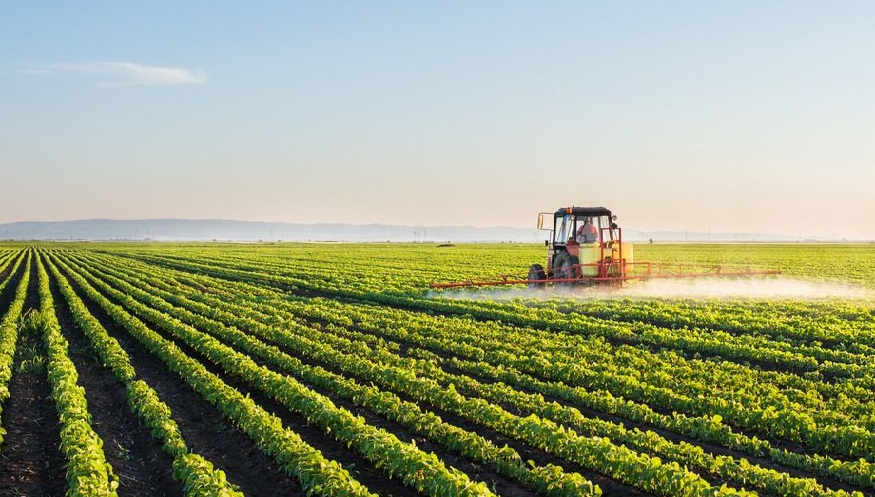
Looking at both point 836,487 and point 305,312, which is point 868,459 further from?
point 305,312

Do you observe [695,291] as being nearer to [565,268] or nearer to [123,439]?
[565,268]

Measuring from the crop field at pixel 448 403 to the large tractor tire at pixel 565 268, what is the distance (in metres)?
3.78

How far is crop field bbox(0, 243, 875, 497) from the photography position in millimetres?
7719

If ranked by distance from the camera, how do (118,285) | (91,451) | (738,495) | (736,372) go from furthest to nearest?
(118,285)
(736,372)
(91,451)
(738,495)

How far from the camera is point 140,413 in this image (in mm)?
10281

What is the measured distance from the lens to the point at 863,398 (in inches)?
424

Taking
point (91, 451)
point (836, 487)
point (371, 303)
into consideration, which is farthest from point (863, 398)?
point (371, 303)

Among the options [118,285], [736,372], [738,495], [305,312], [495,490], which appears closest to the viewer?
[738,495]

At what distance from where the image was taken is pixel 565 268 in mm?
24875

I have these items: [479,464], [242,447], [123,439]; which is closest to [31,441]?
[123,439]

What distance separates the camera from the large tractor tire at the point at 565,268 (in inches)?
967

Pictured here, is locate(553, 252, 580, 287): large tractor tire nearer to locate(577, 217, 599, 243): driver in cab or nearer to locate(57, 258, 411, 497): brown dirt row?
locate(577, 217, 599, 243): driver in cab

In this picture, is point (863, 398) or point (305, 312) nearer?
point (863, 398)

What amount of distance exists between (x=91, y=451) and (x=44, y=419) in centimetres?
285
